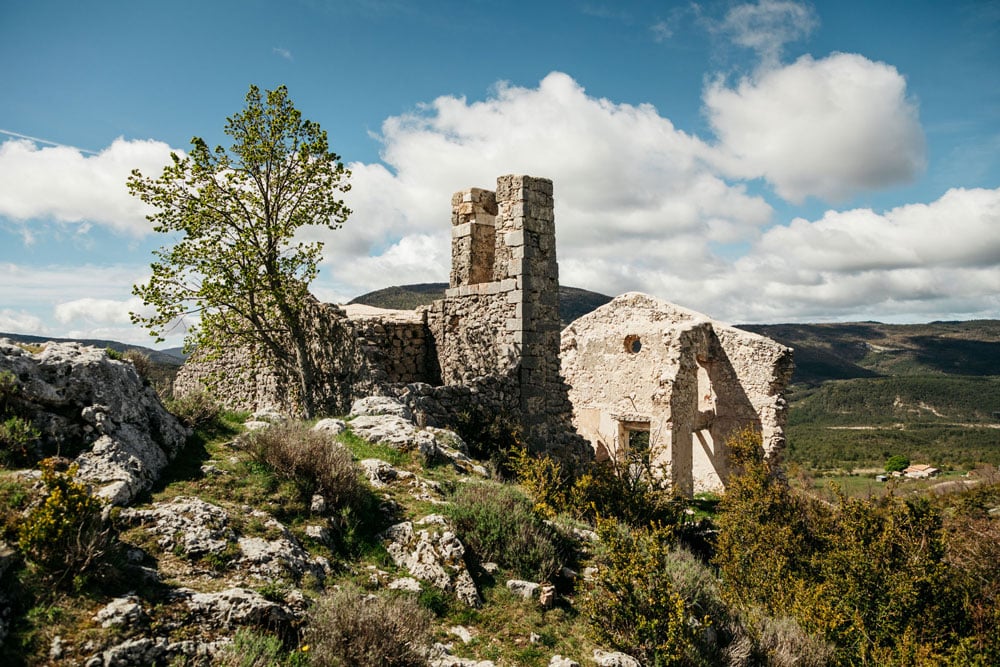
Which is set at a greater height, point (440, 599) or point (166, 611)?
point (166, 611)

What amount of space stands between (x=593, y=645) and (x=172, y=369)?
78.8 ft

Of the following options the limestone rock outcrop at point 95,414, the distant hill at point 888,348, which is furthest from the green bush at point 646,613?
the distant hill at point 888,348

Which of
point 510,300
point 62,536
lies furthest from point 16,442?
point 510,300

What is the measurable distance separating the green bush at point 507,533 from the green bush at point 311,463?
3.67 feet

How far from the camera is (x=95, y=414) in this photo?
5.92 meters

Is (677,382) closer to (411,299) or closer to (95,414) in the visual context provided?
(95,414)

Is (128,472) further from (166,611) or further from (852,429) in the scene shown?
(852,429)

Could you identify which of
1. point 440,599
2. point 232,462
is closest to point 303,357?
point 232,462

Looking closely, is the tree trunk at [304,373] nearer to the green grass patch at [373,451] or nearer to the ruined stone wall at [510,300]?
the ruined stone wall at [510,300]

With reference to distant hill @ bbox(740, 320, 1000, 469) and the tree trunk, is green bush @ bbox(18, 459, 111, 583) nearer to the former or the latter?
the tree trunk

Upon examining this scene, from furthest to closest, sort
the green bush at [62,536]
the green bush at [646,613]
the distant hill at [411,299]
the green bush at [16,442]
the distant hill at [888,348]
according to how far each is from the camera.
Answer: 1. the distant hill at [888,348]
2. the distant hill at [411,299]
3. the green bush at [16,442]
4. the green bush at [646,613]
5. the green bush at [62,536]

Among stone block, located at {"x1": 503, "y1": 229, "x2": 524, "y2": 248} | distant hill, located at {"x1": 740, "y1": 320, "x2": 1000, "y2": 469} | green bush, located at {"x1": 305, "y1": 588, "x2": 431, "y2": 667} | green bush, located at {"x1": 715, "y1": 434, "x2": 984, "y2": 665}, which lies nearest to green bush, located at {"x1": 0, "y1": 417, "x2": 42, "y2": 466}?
green bush, located at {"x1": 305, "y1": 588, "x2": 431, "y2": 667}

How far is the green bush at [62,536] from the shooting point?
3984mm

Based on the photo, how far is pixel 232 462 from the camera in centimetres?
679
